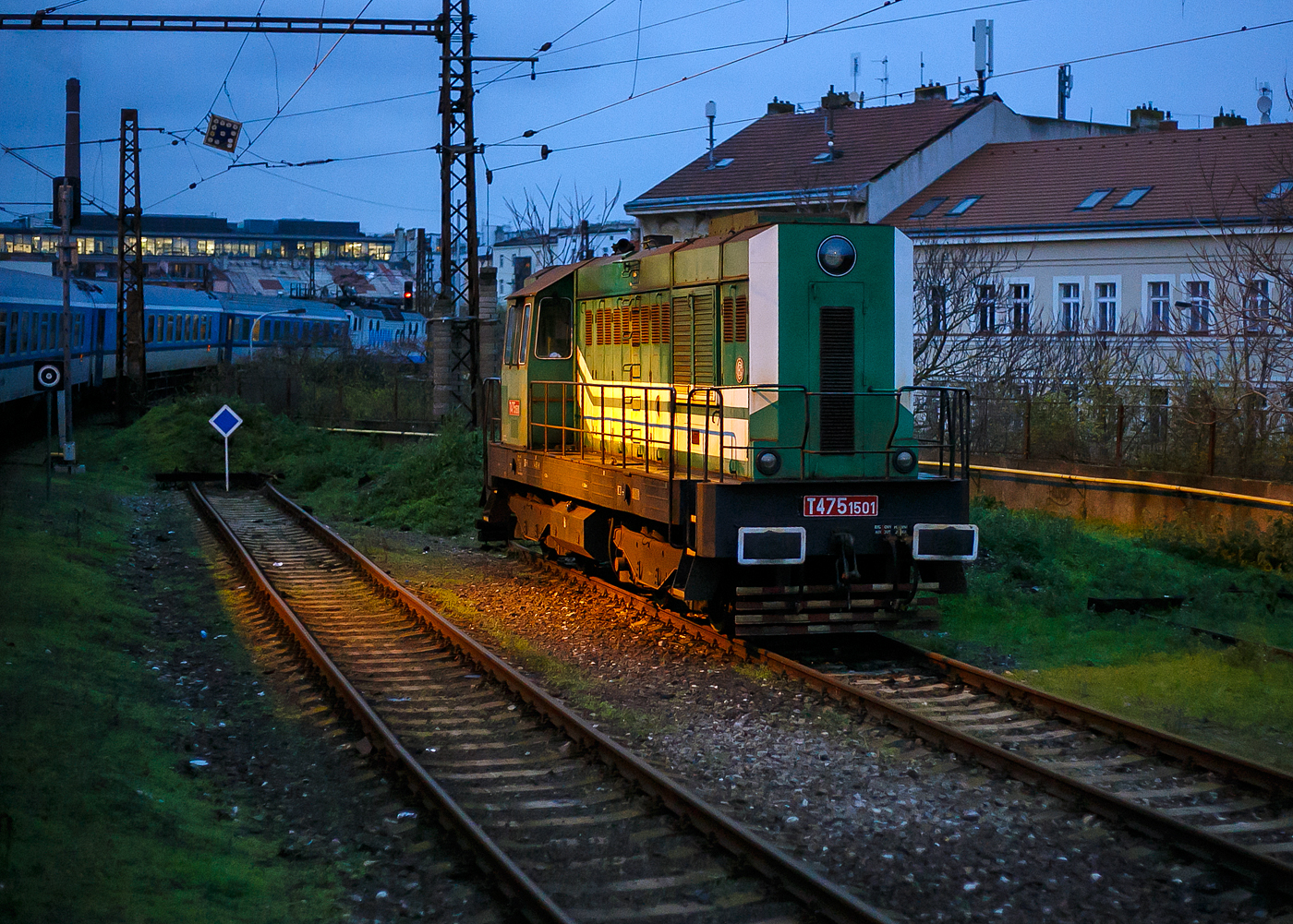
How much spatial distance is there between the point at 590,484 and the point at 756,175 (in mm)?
24905

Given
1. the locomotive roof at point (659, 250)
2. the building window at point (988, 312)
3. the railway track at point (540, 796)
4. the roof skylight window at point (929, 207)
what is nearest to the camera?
the railway track at point (540, 796)

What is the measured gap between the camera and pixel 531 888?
4.82m

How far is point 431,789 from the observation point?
607 cm

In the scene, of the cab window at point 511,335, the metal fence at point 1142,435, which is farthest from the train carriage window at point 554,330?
the metal fence at point 1142,435

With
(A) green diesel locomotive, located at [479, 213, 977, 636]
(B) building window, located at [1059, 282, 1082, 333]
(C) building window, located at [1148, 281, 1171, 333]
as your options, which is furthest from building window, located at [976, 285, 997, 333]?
(A) green diesel locomotive, located at [479, 213, 977, 636]

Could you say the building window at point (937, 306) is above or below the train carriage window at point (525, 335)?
above

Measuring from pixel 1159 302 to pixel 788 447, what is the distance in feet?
76.1

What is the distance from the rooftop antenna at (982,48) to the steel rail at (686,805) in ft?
111

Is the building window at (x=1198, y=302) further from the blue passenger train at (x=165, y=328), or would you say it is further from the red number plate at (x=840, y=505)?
the blue passenger train at (x=165, y=328)

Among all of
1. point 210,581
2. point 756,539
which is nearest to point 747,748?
point 756,539

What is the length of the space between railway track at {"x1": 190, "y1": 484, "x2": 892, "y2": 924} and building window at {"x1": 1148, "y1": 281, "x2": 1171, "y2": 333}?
2294 centimetres

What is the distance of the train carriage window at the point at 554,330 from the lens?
12859mm

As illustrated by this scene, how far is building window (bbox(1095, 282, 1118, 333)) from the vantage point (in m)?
29.3

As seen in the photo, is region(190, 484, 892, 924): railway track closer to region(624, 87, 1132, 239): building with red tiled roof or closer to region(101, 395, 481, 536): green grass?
region(101, 395, 481, 536): green grass
